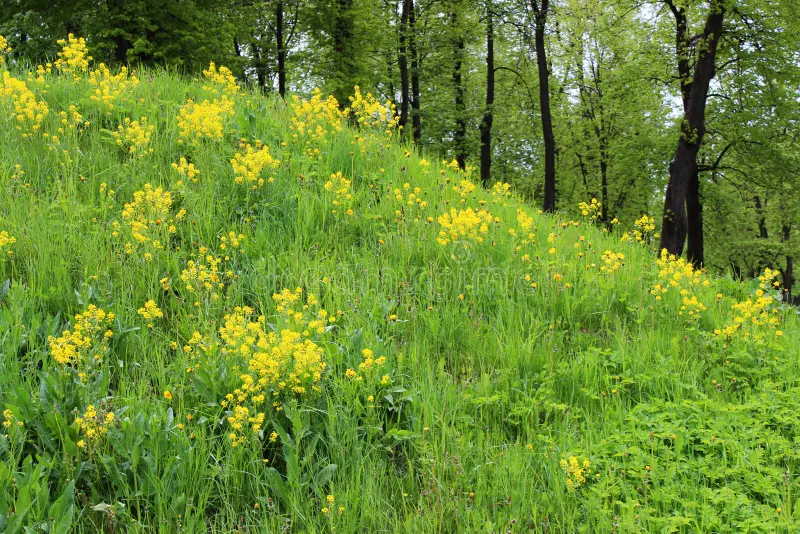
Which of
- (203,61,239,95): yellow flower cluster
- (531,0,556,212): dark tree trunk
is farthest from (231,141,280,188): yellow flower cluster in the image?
(531,0,556,212): dark tree trunk

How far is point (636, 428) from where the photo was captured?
3.40 meters

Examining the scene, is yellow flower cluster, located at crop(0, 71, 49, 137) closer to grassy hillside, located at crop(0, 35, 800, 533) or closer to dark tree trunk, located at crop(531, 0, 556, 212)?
grassy hillside, located at crop(0, 35, 800, 533)

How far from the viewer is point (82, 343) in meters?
3.00

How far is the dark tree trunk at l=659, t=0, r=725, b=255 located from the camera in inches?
499

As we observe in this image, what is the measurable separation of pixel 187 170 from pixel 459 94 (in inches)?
774

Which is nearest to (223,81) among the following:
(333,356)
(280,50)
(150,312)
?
(150,312)

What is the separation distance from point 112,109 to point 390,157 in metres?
3.13

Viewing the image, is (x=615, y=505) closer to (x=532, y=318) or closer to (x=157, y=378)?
(x=532, y=318)

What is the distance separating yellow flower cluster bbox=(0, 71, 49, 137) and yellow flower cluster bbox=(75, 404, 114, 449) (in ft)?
13.5

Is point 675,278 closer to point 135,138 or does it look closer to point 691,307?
point 691,307

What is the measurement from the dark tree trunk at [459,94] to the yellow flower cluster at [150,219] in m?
17.3

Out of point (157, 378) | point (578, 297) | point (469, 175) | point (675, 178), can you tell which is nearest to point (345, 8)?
point (675, 178)

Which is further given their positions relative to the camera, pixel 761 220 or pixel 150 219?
pixel 761 220

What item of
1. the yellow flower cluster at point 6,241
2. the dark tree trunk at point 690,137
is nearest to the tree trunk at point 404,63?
the dark tree trunk at point 690,137
